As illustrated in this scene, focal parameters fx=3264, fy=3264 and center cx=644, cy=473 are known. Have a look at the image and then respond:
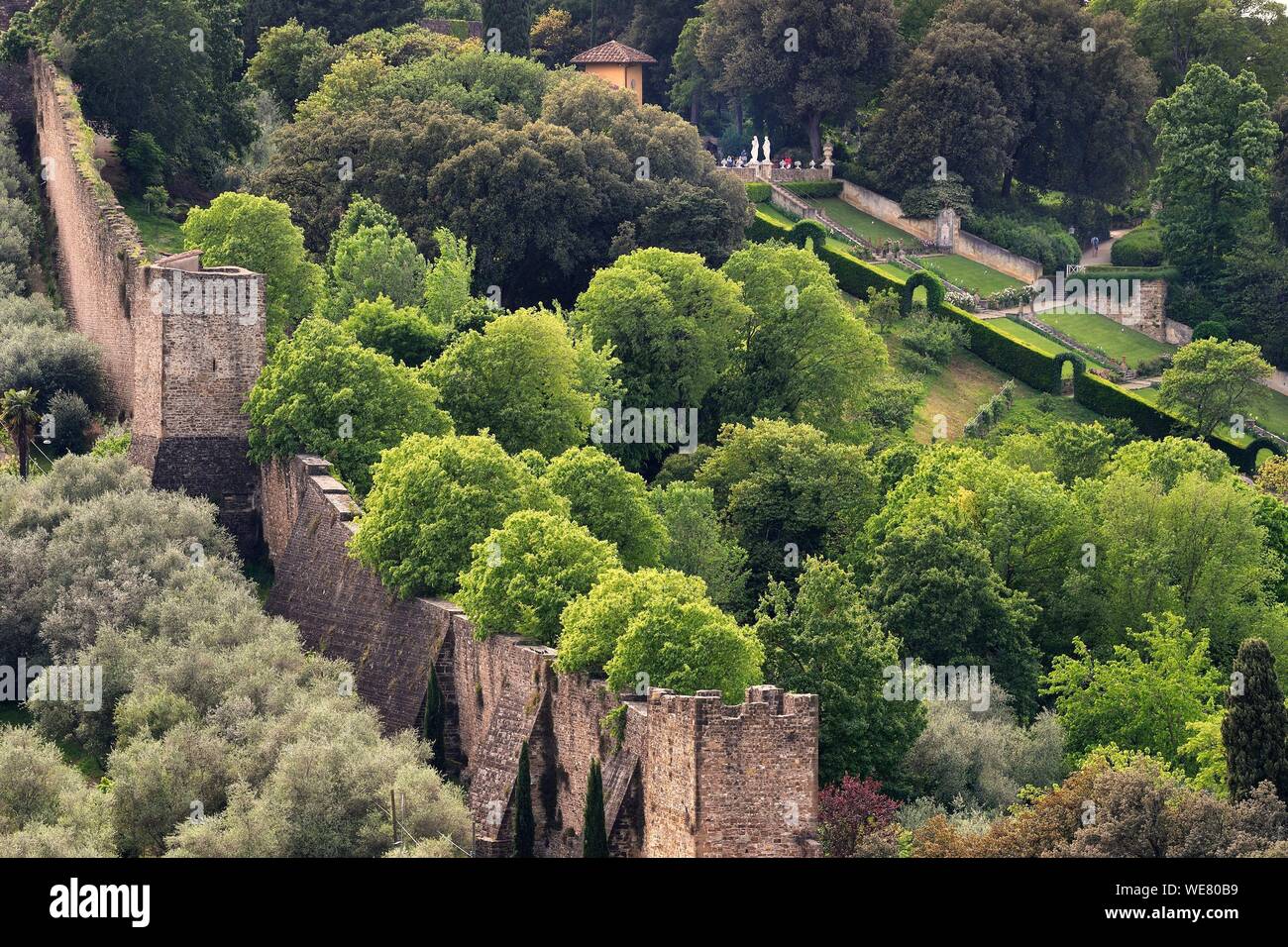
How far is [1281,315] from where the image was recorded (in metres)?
121

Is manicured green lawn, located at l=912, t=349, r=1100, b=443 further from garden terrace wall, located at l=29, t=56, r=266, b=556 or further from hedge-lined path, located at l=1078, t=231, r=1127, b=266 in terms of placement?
garden terrace wall, located at l=29, t=56, r=266, b=556

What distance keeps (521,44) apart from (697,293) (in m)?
28.4

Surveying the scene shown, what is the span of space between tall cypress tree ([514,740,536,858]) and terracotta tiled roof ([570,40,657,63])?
70.2 metres

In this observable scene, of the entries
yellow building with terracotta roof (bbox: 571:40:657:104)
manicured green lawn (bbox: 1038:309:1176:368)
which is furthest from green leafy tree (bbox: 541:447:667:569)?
yellow building with terracotta roof (bbox: 571:40:657:104)

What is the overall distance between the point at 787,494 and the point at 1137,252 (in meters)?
46.1

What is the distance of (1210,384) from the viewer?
108812mm

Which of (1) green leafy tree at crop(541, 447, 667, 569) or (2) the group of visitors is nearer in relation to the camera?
(1) green leafy tree at crop(541, 447, 667, 569)

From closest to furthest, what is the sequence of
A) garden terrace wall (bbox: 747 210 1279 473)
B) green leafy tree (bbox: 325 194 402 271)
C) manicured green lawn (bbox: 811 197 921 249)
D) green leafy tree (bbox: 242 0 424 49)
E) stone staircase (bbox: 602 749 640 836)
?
stone staircase (bbox: 602 749 640 836)
green leafy tree (bbox: 325 194 402 271)
garden terrace wall (bbox: 747 210 1279 473)
green leafy tree (bbox: 242 0 424 49)
manicured green lawn (bbox: 811 197 921 249)

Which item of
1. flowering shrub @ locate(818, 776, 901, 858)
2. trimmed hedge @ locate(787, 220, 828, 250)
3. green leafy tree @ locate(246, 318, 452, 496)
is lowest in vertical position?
flowering shrub @ locate(818, 776, 901, 858)

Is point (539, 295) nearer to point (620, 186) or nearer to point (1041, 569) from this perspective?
point (620, 186)

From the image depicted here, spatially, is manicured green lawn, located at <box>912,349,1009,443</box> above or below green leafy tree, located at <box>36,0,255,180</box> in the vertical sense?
below

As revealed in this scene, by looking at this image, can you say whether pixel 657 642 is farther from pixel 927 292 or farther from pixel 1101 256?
pixel 1101 256

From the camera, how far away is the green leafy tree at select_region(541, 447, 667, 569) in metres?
70.5
